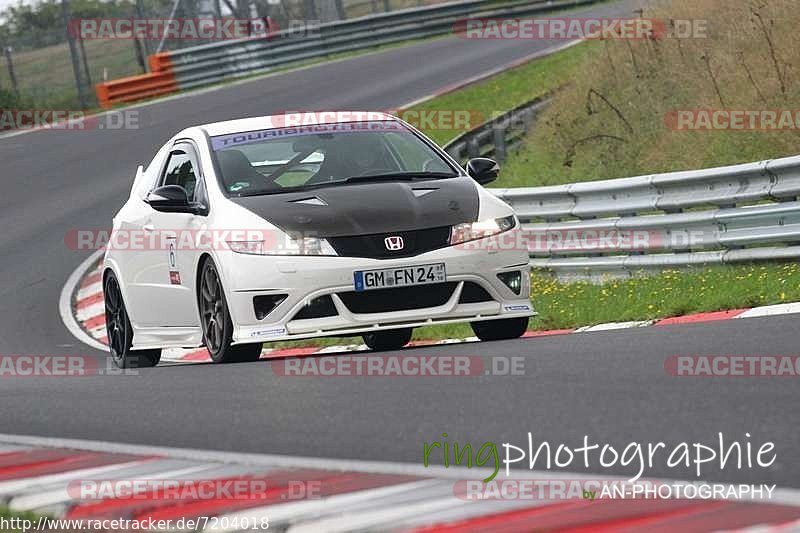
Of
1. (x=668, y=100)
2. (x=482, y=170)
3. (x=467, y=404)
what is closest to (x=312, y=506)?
(x=467, y=404)

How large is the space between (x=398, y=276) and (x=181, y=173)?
7.36ft

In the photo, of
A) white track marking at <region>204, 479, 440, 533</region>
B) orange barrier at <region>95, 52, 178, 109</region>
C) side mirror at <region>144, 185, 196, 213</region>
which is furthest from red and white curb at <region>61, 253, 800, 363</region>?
orange barrier at <region>95, 52, 178, 109</region>

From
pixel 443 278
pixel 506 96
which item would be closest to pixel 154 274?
pixel 443 278

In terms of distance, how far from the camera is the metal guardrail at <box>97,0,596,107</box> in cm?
3381

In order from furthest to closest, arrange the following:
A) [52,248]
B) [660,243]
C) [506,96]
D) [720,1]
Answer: [506,96] < [720,1] < [52,248] < [660,243]

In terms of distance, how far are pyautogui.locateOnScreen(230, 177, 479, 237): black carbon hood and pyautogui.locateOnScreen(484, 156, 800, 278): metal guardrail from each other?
2931mm

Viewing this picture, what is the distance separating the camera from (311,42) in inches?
1442

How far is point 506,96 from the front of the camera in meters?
25.8

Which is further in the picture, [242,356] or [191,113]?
[191,113]

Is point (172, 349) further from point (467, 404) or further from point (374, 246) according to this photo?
point (467, 404)

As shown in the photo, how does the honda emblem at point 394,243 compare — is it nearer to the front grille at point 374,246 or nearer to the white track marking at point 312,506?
the front grille at point 374,246

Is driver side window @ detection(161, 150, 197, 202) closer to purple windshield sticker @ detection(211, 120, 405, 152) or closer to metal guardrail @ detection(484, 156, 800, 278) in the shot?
purple windshield sticker @ detection(211, 120, 405, 152)

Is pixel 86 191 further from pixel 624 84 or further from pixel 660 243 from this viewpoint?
pixel 660 243

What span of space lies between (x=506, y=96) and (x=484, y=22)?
43.8 ft
